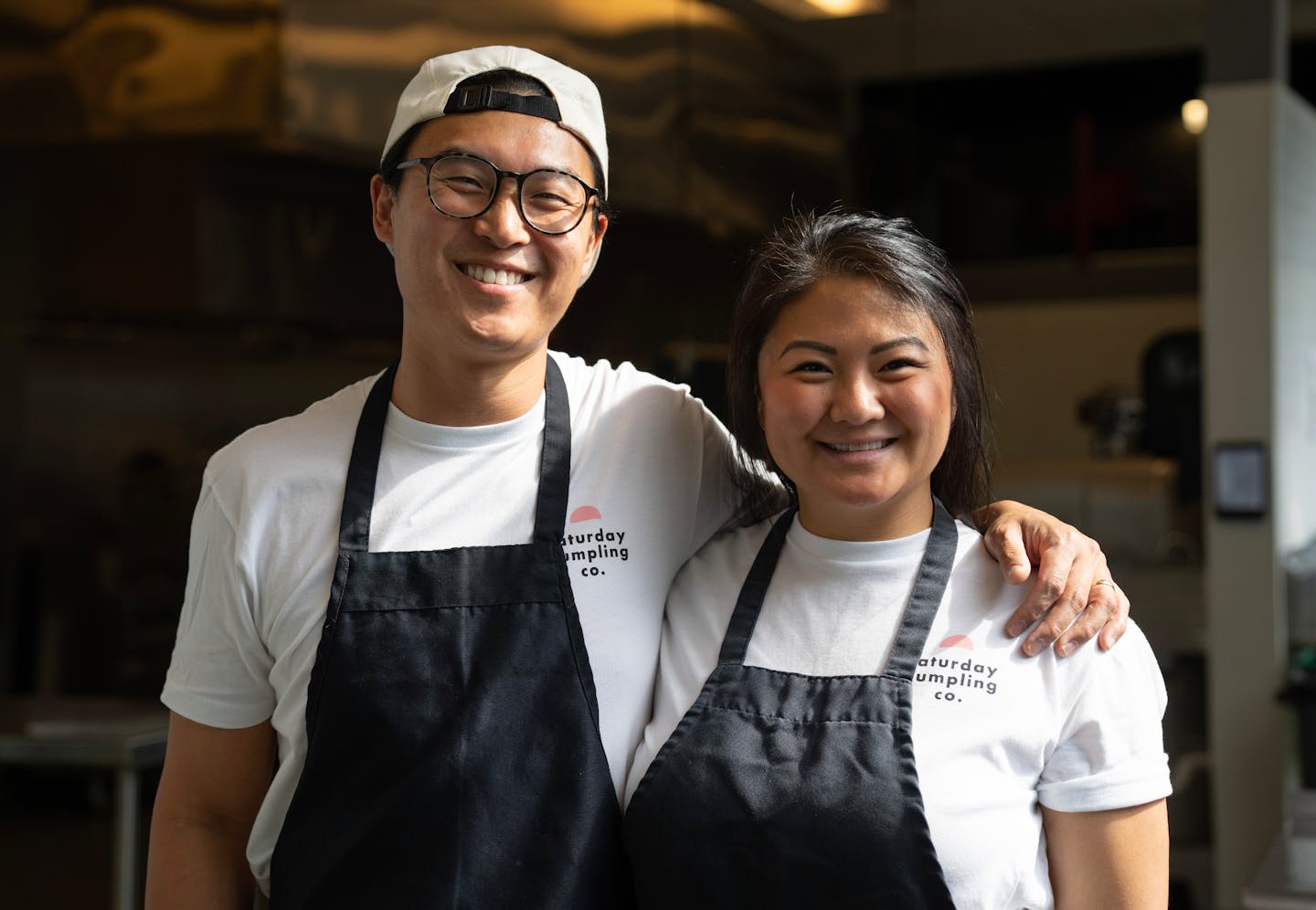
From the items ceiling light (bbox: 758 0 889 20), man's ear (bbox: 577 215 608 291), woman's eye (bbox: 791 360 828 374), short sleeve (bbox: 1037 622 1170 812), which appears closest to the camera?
short sleeve (bbox: 1037 622 1170 812)

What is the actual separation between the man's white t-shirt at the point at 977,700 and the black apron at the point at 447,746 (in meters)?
0.08

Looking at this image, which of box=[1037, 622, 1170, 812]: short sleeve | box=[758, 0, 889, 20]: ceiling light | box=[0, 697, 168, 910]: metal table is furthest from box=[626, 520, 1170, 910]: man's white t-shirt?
box=[0, 697, 168, 910]: metal table

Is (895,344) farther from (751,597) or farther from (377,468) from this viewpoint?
(377,468)

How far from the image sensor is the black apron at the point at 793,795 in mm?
1340

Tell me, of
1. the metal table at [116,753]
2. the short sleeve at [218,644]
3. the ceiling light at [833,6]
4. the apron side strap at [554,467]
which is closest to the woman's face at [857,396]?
the apron side strap at [554,467]

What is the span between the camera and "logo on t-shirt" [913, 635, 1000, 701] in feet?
4.51

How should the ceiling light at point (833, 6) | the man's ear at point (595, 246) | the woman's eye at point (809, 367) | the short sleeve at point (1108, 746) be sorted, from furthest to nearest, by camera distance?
the ceiling light at point (833, 6) → the man's ear at point (595, 246) → the woman's eye at point (809, 367) → the short sleeve at point (1108, 746)

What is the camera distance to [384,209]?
1.52m

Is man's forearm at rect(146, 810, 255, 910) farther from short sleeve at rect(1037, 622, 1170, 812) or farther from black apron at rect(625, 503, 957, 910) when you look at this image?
short sleeve at rect(1037, 622, 1170, 812)

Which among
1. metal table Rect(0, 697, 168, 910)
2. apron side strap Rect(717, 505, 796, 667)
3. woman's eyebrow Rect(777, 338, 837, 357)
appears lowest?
metal table Rect(0, 697, 168, 910)

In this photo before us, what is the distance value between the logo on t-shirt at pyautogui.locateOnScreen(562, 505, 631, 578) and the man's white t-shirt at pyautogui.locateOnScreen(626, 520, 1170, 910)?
123 mm

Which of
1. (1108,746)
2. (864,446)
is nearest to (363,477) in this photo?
(864,446)

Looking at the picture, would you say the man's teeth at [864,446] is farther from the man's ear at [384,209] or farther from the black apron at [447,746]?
the man's ear at [384,209]

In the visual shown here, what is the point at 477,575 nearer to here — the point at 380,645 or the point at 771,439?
the point at 380,645
